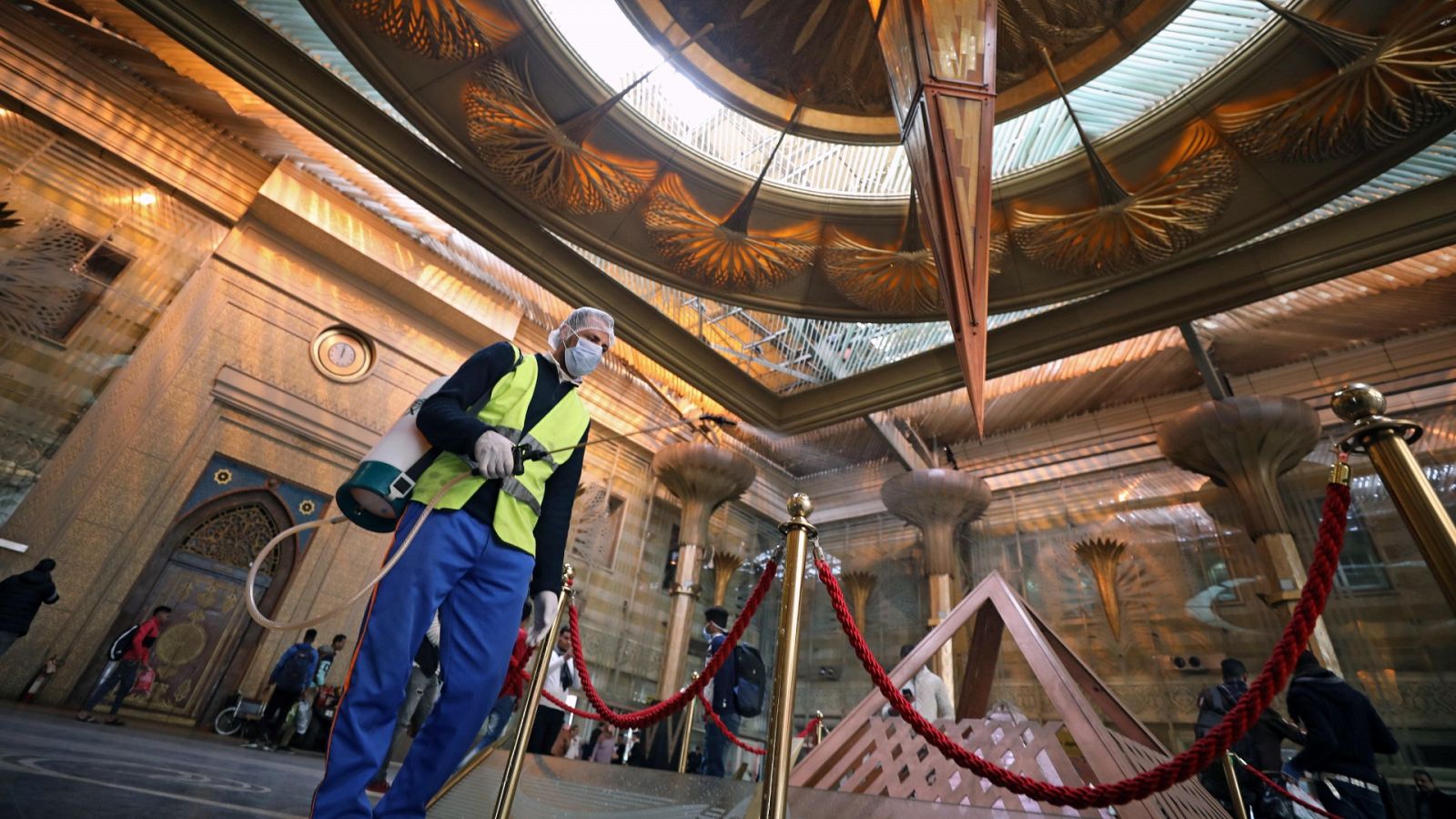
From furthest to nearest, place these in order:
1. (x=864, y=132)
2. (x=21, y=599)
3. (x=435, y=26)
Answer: (x=864, y=132)
(x=21, y=599)
(x=435, y=26)

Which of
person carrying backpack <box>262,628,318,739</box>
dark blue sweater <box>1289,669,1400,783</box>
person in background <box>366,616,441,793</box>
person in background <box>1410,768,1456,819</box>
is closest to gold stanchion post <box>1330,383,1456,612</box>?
dark blue sweater <box>1289,669,1400,783</box>

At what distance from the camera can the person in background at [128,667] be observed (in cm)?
506

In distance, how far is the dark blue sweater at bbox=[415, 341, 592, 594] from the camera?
4.89 ft

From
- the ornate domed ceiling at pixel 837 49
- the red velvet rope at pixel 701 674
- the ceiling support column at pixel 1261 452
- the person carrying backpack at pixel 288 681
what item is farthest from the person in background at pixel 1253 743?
the person carrying backpack at pixel 288 681

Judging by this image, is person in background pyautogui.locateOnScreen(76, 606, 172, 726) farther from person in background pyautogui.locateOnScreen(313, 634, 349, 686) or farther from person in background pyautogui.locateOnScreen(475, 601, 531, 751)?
person in background pyautogui.locateOnScreen(475, 601, 531, 751)

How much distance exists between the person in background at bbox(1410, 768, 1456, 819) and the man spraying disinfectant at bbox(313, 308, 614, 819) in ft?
20.9

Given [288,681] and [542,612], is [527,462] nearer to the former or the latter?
[542,612]

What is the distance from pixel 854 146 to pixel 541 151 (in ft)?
8.65

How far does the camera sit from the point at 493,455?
146 cm

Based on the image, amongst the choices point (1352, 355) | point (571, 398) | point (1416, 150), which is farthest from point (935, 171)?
point (1352, 355)

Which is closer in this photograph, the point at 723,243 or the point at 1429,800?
the point at 1429,800

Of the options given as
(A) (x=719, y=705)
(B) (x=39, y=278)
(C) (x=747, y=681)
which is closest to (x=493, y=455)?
(C) (x=747, y=681)

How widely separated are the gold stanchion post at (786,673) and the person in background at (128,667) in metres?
6.35

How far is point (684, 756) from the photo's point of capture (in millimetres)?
4016
